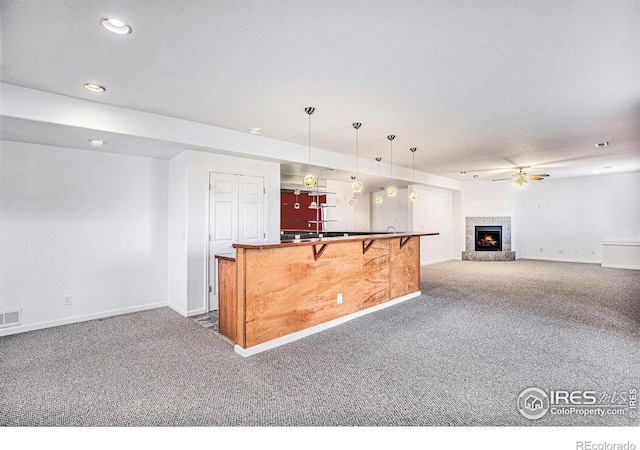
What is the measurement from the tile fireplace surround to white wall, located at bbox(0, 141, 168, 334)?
363 inches

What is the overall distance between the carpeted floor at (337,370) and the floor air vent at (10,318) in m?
0.21

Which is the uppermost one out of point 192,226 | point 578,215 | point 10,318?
point 578,215

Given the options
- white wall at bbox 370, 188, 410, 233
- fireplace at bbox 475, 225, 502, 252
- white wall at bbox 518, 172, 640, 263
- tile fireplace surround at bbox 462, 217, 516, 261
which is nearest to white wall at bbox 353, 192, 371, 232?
white wall at bbox 370, 188, 410, 233

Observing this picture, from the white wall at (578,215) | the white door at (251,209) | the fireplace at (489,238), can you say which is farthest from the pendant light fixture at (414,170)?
the white wall at (578,215)

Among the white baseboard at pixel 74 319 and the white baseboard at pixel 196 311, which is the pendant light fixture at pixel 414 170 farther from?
the white baseboard at pixel 74 319

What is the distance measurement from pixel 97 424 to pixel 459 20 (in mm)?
3606

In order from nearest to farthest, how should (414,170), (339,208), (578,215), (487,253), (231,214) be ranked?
(231,214) < (414,170) < (339,208) < (578,215) < (487,253)

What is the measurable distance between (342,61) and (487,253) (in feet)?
31.0

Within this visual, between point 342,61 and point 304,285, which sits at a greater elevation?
point 342,61

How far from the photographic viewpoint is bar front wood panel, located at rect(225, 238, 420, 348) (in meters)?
3.23

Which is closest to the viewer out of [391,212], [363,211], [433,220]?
[433,220]

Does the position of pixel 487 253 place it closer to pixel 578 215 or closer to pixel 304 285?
pixel 578 215

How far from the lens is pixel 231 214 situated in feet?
16.6

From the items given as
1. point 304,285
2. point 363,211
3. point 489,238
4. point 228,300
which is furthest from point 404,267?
point 489,238
